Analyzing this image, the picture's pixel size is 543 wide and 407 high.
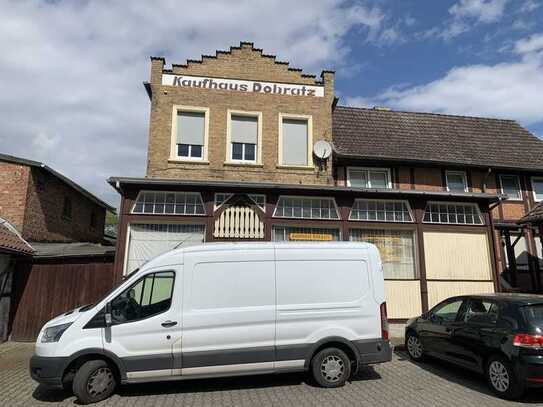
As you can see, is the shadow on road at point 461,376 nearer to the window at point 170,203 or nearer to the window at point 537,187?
the window at point 170,203

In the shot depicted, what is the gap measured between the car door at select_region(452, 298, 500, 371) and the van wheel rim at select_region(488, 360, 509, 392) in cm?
21

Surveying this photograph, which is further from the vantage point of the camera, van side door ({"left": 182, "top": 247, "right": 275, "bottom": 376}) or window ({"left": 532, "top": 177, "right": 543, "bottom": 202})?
window ({"left": 532, "top": 177, "right": 543, "bottom": 202})

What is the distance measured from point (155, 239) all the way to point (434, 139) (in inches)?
499

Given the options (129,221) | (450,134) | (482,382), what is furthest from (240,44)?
(482,382)

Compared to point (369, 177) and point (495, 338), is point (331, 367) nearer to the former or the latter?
point (495, 338)

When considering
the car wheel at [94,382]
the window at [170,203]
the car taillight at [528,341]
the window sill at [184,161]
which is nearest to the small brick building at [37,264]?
the window at [170,203]

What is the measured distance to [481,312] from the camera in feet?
22.3

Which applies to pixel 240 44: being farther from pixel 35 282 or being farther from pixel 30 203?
pixel 35 282

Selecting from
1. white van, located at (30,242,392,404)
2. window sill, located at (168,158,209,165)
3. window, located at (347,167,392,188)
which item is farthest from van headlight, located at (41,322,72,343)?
window, located at (347,167,392,188)

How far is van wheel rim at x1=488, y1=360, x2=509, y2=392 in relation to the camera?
19.2ft

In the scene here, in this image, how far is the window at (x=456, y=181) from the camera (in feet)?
49.9

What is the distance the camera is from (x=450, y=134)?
17.2m

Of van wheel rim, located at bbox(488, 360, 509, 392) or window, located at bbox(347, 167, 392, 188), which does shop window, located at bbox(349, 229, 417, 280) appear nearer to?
window, located at bbox(347, 167, 392, 188)

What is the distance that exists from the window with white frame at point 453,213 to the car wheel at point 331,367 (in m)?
7.01
